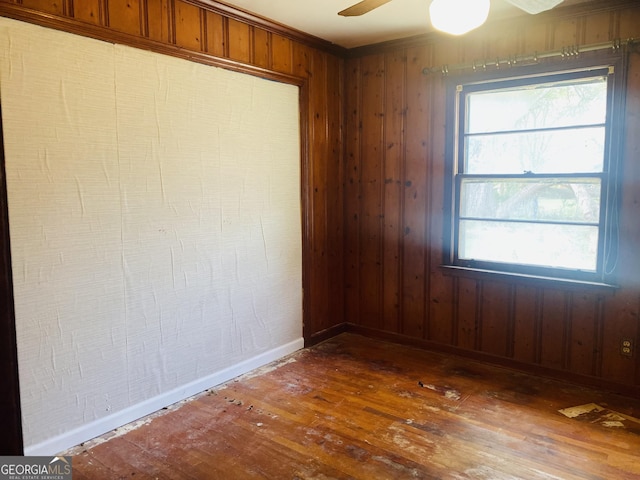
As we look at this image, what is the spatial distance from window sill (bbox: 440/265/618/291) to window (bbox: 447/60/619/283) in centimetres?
4

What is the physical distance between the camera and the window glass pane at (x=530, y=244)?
322 centimetres

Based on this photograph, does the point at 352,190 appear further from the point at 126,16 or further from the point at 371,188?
the point at 126,16

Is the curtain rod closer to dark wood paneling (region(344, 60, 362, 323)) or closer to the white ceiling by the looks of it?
the white ceiling

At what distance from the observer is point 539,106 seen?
3.32m

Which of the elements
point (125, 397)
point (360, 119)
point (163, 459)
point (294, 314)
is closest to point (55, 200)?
point (125, 397)

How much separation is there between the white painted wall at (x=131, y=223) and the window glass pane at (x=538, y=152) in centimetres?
143

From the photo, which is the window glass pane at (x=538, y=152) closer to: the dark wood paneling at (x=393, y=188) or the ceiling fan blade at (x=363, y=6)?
the dark wood paneling at (x=393, y=188)

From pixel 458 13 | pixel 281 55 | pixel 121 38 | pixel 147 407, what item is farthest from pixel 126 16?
pixel 147 407

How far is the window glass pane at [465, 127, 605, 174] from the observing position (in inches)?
124

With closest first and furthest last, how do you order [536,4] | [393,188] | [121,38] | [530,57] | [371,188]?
[536,4], [121,38], [530,57], [393,188], [371,188]

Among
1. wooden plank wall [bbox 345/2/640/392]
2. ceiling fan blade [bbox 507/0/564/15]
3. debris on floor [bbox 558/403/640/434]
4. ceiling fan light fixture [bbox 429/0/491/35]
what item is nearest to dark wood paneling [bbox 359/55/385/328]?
wooden plank wall [bbox 345/2/640/392]

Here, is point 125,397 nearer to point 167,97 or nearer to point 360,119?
point 167,97

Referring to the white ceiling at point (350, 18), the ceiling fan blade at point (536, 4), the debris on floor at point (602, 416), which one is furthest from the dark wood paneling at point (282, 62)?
the debris on floor at point (602, 416)

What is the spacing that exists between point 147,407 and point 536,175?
293cm
